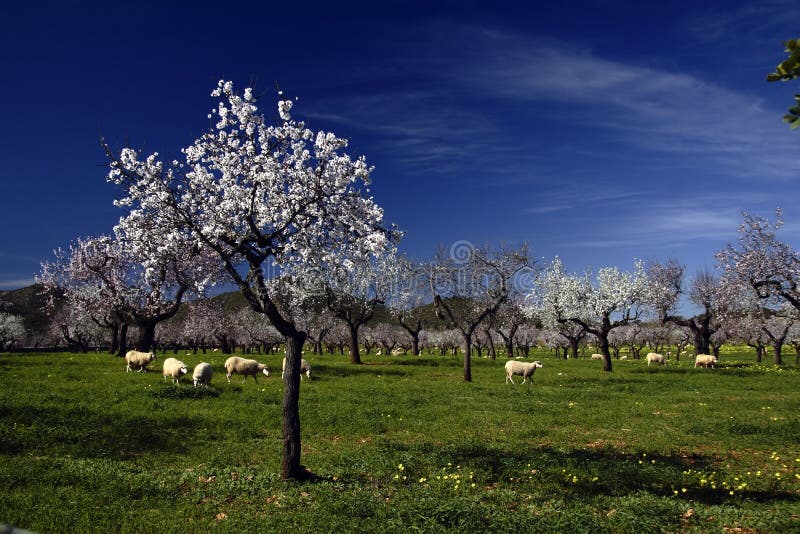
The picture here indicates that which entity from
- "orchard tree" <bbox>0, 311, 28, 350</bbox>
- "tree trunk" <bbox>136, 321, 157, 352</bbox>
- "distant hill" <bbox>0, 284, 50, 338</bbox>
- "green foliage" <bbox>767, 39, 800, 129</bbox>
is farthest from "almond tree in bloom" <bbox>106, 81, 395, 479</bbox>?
"distant hill" <bbox>0, 284, 50, 338</bbox>

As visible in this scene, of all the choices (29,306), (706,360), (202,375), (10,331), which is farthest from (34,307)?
(706,360)

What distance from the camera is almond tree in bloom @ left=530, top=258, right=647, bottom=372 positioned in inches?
2124

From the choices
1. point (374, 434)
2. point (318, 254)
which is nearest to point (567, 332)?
point (374, 434)

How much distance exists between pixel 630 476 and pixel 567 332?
8001cm

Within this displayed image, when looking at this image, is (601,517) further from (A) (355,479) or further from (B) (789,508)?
(A) (355,479)

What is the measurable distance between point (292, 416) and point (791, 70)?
44.3 feet

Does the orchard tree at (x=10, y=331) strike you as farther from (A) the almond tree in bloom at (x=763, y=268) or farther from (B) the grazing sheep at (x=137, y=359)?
(A) the almond tree in bloom at (x=763, y=268)

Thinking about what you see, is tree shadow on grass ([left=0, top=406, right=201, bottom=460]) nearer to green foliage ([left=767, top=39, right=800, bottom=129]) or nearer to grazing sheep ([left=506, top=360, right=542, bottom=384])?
green foliage ([left=767, top=39, right=800, bottom=129])

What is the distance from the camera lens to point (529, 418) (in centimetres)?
2338

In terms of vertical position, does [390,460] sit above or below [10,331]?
below

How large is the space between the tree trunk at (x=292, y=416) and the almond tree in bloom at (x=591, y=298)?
4118 centimetres

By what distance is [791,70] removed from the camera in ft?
14.7

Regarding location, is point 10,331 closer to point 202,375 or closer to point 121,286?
point 121,286

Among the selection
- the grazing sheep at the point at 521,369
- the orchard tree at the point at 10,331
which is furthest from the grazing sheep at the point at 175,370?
the orchard tree at the point at 10,331
